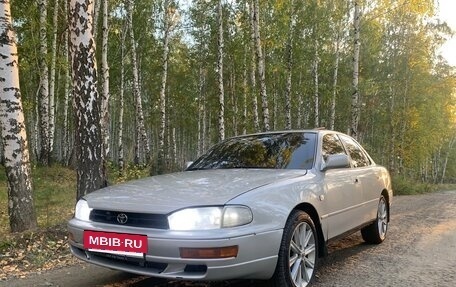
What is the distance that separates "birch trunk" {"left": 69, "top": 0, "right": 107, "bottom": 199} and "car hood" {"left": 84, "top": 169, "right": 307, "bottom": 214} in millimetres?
2235

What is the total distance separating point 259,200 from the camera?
11.1ft

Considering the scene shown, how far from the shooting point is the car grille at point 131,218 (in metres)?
3.19

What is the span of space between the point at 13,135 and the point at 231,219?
14.6ft

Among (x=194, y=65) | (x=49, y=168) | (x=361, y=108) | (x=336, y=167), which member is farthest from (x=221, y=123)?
(x=361, y=108)

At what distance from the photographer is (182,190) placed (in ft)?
11.6

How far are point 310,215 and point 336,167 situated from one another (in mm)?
676

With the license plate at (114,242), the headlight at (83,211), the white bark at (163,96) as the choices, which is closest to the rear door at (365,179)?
the license plate at (114,242)

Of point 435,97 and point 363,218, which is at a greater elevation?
point 435,97

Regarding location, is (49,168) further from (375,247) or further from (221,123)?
(375,247)

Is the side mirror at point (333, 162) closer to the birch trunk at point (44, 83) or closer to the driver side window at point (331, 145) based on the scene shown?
the driver side window at point (331, 145)

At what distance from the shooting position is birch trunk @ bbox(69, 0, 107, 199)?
6.00 metres

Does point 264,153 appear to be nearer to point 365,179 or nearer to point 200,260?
point 365,179

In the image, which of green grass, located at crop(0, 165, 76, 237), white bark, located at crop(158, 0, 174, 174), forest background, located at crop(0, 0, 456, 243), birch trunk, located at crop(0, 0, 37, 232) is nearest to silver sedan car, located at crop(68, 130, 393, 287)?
birch trunk, located at crop(0, 0, 37, 232)

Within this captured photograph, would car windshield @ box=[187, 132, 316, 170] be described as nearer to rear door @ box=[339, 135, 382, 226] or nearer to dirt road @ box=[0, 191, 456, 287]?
rear door @ box=[339, 135, 382, 226]
